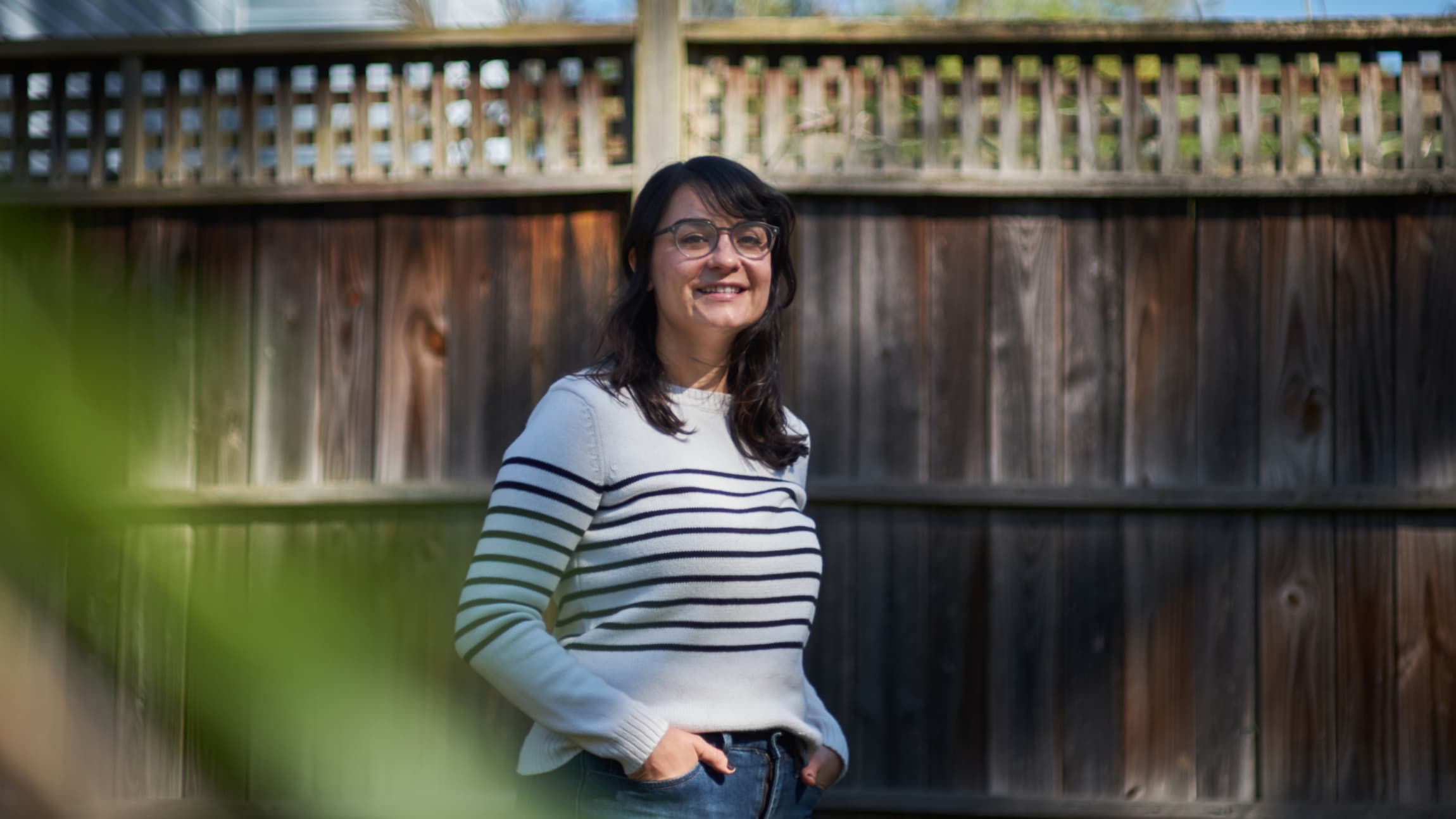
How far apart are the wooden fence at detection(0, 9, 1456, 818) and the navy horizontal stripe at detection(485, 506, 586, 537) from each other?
4.14ft

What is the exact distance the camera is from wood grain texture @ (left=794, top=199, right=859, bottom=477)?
277 cm

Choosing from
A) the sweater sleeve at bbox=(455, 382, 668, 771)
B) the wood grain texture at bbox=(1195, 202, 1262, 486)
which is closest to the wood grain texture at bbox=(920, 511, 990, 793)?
the wood grain texture at bbox=(1195, 202, 1262, 486)

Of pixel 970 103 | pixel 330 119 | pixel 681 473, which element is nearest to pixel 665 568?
pixel 681 473

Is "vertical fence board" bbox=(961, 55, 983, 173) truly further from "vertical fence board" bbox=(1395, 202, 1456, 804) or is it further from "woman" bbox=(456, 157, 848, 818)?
"woman" bbox=(456, 157, 848, 818)

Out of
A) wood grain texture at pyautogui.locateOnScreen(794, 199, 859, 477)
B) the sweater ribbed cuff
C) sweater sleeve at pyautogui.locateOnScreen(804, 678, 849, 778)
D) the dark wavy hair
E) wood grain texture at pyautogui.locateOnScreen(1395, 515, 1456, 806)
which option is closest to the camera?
the sweater ribbed cuff

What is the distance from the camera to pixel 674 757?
1435 mm

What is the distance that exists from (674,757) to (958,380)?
1.54m

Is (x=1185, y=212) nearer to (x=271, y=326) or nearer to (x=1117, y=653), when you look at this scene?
(x=1117, y=653)

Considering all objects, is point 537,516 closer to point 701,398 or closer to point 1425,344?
point 701,398

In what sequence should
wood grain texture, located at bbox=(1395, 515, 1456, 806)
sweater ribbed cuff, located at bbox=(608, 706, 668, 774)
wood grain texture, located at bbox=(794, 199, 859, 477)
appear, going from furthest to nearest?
wood grain texture, located at bbox=(794, 199, 859, 477), wood grain texture, located at bbox=(1395, 515, 1456, 806), sweater ribbed cuff, located at bbox=(608, 706, 668, 774)

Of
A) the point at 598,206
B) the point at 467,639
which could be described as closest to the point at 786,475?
the point at 467,639

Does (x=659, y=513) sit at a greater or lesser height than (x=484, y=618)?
greater

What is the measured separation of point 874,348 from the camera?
109 inches

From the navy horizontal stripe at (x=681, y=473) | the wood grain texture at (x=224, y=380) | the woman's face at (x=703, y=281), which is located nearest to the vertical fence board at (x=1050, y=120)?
the woman's face at (x=703, y=281)
